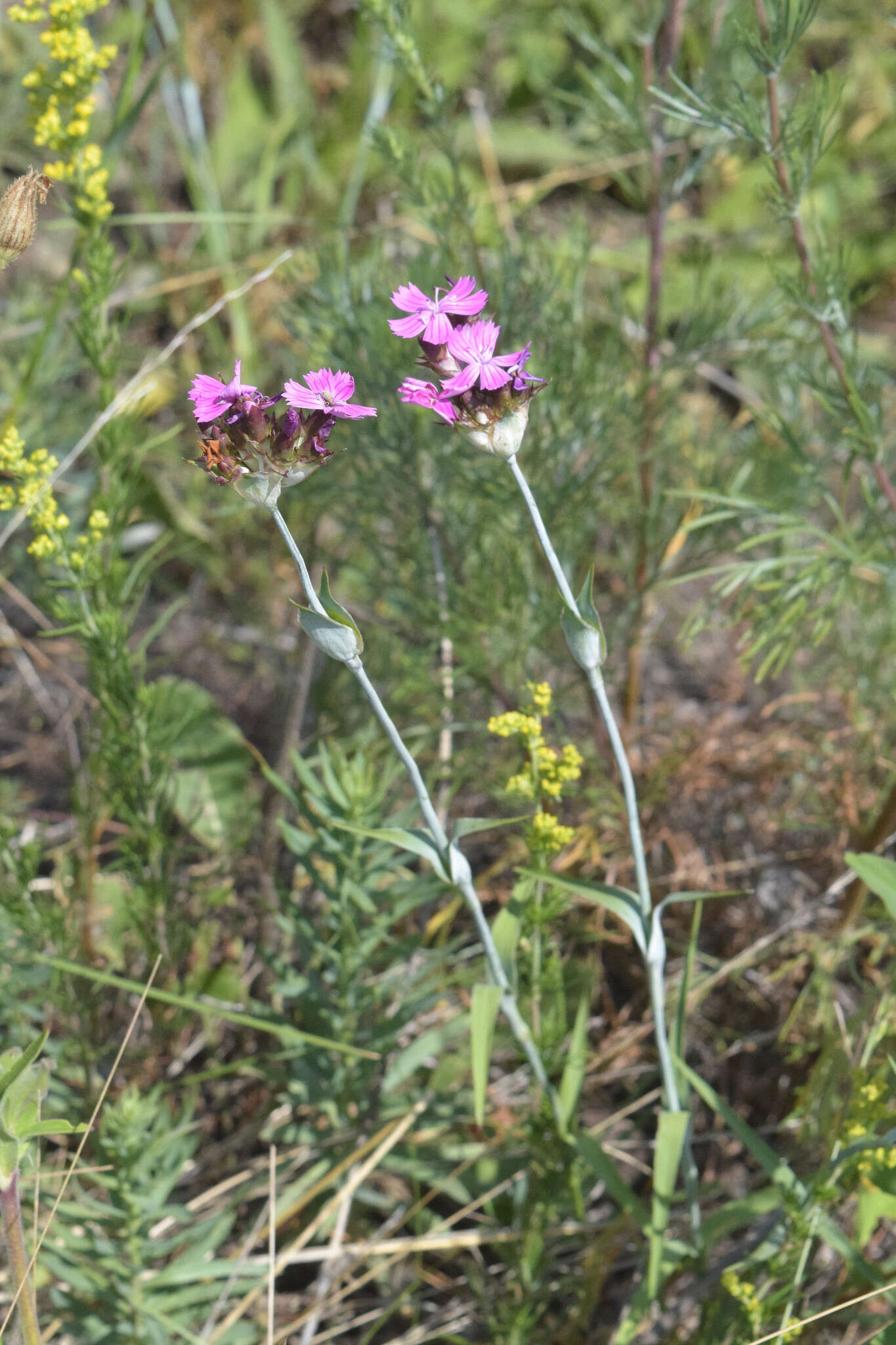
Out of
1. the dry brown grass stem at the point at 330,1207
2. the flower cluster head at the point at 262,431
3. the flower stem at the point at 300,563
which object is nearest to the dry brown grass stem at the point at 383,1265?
the dry brown grass stem at the point at 330,1207

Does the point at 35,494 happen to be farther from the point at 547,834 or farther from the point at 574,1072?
the point at 574,1072

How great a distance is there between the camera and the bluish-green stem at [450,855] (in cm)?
106

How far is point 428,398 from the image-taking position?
43.2 inches

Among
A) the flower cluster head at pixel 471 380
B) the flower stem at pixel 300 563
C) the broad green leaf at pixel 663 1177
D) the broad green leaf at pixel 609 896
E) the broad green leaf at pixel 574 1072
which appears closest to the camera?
the flower stem at pixel 300 563

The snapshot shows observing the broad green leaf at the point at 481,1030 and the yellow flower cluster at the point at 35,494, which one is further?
the yellow flower cluster at the point at 35,494

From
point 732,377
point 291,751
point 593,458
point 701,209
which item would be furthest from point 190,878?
point 701,209

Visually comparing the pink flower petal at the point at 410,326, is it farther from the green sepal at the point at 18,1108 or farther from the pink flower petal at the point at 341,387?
the green sepal at the point at 18,1108

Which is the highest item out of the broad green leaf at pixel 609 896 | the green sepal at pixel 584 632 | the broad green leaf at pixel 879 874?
A: the green sepal at pixel 584 632

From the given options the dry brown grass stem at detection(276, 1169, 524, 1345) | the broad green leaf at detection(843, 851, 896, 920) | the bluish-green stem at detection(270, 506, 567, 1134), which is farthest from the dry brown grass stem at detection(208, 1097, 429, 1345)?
the broad green leaf at detection(843, 851, 896, 920)

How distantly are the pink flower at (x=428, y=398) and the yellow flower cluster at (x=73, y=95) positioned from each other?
2.85 ft

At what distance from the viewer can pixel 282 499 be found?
2715 millimetres

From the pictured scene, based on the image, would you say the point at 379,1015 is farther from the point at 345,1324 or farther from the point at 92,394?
the point at 92,394

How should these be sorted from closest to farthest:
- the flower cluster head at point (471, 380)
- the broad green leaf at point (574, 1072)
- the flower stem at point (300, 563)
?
the flower stem at point (300, 563) → the flower cluster head at point (471, 380) → the broad green leaf at point (574, 1072)

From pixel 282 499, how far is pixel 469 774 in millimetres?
995
